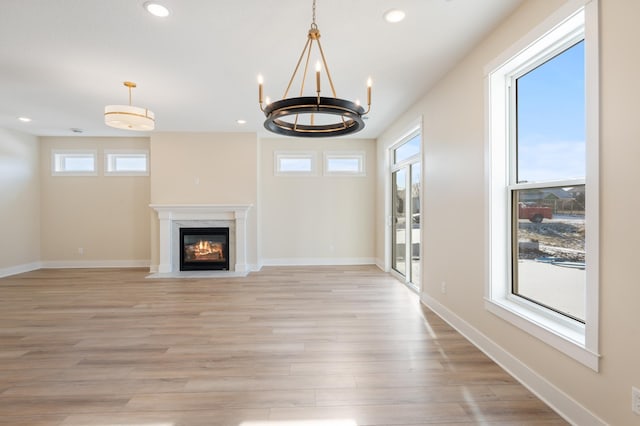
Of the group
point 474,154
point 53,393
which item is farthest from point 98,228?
point 474,154

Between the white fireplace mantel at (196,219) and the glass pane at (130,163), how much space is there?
1.27 metres

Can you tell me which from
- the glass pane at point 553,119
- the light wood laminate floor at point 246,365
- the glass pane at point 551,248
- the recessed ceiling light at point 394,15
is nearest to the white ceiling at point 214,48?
the recessed ceiling light at point 394,15

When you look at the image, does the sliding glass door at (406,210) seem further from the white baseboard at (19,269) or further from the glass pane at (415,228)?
the white baseboard at (19,269)

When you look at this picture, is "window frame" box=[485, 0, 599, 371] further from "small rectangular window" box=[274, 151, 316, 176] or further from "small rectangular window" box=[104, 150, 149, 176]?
"small rectangular window" box=[104, 150, 149, 176]

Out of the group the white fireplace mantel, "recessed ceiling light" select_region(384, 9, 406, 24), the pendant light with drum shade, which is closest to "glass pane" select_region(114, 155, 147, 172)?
the white fireplace mantel

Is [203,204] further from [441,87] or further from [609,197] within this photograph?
[609,197]

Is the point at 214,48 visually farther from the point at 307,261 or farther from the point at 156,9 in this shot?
the point at 307,261

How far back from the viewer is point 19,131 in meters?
6.06

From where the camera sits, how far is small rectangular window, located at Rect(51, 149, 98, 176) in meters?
6.55

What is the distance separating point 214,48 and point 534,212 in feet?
10.6

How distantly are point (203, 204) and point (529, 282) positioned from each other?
219 inches

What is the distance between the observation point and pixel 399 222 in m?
5.68

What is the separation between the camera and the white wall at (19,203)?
19.0 feet

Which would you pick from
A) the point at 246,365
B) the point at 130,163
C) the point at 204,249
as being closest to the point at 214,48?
the point at 246,365
